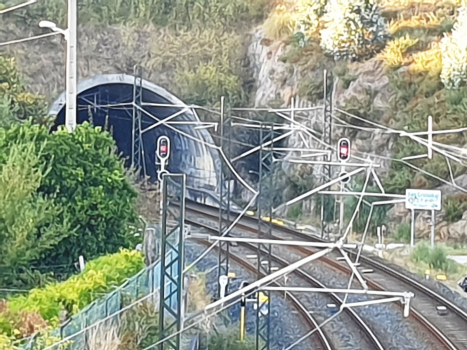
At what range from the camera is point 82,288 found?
759cm

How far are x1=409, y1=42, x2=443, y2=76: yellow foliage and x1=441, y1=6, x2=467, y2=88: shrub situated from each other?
0.14 m

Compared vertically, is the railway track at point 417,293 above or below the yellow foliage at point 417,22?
below

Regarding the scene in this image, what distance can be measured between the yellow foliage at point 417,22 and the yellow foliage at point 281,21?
182cm

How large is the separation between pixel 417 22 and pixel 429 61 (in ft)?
3.02

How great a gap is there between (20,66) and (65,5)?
172 cm

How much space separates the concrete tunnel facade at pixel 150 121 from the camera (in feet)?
41.2

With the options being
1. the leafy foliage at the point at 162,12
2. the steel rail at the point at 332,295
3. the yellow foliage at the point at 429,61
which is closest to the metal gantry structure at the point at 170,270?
the steel rail at the point at 332,295

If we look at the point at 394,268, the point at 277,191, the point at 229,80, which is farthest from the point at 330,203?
the point at 229,80

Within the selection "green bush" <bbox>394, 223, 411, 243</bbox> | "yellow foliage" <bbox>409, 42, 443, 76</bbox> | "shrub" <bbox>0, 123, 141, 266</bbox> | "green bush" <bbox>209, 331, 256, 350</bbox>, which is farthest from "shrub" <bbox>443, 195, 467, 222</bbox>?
"shrub" <bbox>0, 123, 141, 266</bbox>

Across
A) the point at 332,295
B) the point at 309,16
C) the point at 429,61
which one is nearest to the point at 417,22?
the point at 429,61

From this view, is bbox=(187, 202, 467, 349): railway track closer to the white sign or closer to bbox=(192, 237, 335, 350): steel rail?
bbox=(192, 237, 335, 350): steel rail

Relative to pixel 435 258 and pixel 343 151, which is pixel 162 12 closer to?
pixel 343 151

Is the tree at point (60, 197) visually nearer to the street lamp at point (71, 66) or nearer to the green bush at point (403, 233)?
the street lamp at point (71, 66)

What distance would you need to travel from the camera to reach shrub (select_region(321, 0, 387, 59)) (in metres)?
14.3
